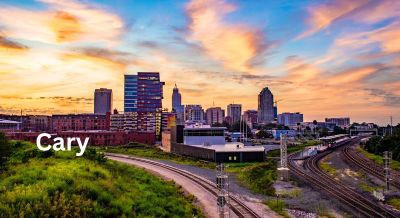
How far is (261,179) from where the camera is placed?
6662cm

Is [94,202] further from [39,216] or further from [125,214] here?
[39,216]

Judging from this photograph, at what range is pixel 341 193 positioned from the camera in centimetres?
5584

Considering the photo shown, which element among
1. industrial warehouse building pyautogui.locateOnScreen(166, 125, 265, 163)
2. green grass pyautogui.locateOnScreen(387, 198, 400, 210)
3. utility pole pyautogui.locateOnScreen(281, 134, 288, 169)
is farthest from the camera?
industrial warehouse building pyautogui.locateOnScreen(166, 125, 265, 163)

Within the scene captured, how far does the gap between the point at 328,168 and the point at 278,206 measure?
45893 mm

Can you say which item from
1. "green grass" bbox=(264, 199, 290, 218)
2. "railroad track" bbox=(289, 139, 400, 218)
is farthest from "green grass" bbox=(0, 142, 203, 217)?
"railroad track" bbox=(289, 139, 400, 218)

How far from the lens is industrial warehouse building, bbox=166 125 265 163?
300 ft

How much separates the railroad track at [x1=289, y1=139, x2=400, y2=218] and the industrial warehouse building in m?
10.9

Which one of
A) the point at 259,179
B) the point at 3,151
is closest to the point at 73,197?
the point at 3,151

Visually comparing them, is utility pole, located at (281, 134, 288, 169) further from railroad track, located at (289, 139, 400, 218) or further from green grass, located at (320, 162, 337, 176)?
green grass, located at (320, 162, 337, 176)

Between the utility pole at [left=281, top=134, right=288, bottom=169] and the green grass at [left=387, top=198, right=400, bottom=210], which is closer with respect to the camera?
the green grass at [left=387, top=198, right=400, bottom=210]

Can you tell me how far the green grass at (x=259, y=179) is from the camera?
59.1 meters

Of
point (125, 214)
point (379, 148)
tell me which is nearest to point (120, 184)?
point (125, 214)

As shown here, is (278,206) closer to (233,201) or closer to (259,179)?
(233,201)

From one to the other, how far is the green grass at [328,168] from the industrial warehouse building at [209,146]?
14226mm
